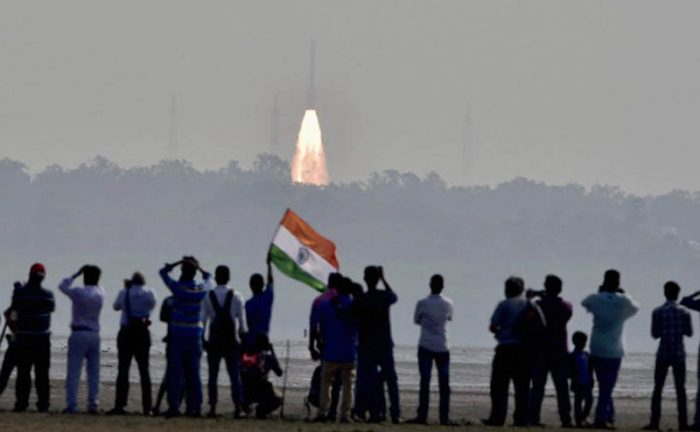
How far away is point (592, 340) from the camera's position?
32.4m

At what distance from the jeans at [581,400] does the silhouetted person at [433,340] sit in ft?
5.84

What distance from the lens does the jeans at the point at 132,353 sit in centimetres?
3275

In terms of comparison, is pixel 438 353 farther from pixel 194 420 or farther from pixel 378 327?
pixel 194 420

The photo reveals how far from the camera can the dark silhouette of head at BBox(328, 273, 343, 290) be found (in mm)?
32594

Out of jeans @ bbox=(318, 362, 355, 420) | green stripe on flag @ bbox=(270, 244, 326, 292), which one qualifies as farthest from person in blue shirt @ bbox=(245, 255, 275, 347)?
green stripe on flag @ bbox=(270, 244, 326, 292)

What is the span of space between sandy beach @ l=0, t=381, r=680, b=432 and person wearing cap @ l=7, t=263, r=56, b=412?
37cm

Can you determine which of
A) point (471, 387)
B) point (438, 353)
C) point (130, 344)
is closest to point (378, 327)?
point (438, 353)

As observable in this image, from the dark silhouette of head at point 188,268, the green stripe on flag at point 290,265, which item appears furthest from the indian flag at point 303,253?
the dark silhouette of head at point 188,268

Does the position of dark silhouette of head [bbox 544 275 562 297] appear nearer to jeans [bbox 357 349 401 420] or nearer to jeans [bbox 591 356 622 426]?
jeans [bbox 591 356 622 426]

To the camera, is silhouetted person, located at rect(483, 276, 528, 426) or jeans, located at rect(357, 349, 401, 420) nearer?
silhouetted person, located at rect(483, 276, 528, 426)

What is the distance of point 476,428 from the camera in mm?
31297

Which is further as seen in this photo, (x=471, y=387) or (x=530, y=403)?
(x=471, y=387)

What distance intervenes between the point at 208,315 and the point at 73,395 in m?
2.14

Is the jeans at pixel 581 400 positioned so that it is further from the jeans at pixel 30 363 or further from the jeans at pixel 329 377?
the jeans at pixel 30 363
